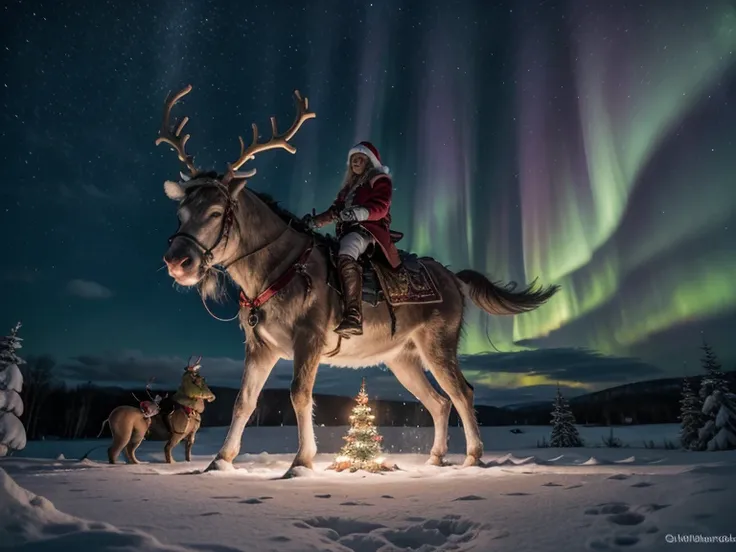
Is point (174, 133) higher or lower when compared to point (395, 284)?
higher

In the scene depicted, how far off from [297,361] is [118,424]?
220cm

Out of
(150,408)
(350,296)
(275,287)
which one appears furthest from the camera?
(150,408)

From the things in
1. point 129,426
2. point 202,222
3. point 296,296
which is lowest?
point 129,426

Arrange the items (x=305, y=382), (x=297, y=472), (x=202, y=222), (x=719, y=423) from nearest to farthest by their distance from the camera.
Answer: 1. (x=297, y=472)
2. (x=202, y=222)
3. (x=305, y=382)
4. (x=719, y=423)

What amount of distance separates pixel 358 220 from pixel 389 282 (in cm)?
87

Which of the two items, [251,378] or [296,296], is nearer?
[296,296]

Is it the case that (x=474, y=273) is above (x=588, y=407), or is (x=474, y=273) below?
above

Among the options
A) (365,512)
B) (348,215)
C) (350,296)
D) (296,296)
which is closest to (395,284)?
(350,296)

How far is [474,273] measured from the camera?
724 centimetres

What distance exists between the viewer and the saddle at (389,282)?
228 inches

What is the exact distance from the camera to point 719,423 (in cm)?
949

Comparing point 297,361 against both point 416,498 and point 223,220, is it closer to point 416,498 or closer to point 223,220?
point 223,220

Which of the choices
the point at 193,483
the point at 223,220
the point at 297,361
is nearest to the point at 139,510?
the point at 193,483

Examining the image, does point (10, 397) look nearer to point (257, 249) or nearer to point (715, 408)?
point (257, 249)
